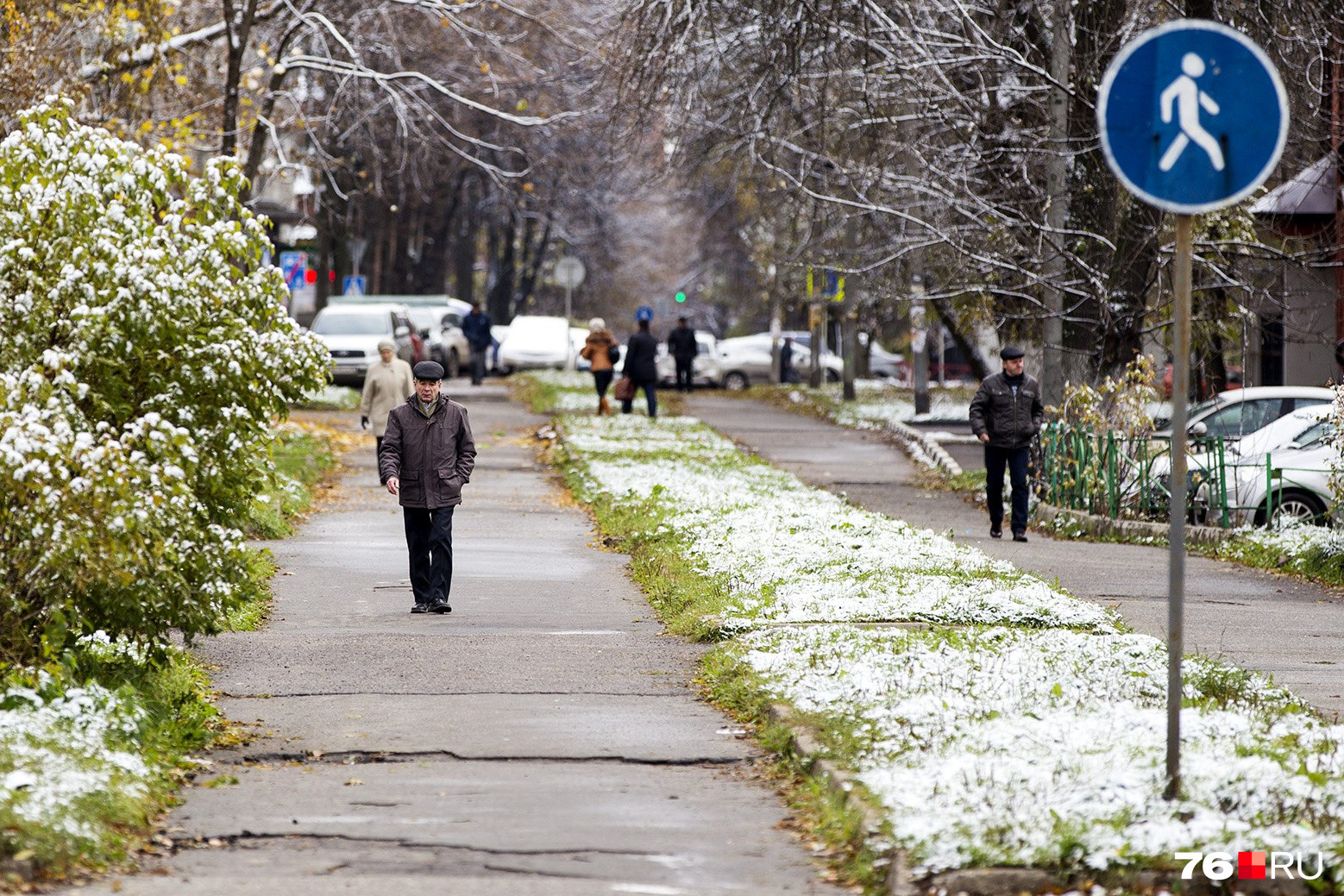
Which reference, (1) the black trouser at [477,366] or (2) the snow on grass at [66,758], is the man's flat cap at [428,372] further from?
(1) the black trouser at [477,366]

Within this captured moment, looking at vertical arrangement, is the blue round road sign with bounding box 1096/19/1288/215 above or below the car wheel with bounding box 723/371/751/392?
above

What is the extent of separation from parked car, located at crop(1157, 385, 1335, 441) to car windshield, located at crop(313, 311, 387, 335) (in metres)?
22.0

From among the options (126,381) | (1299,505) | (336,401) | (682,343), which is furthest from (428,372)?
(682,343)

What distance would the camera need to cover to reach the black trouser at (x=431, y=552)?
469 inches

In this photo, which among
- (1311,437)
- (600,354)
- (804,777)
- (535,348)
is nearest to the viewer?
(804,777)

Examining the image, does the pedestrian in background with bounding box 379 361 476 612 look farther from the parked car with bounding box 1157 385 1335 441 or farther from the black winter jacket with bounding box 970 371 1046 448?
the parked car with bounding box 1157 385 1335 441

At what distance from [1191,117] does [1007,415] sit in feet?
34.4

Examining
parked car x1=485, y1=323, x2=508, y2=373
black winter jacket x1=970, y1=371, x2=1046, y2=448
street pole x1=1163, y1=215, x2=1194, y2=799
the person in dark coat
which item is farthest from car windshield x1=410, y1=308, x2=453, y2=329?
street pole x1=1163, y1=215, x2=1194, y2=799

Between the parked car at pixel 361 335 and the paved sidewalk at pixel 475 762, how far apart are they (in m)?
24.2

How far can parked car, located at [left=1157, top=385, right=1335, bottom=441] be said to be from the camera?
1892 cm

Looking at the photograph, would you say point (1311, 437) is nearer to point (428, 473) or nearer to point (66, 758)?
point (428, 473)

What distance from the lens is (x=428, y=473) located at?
1198cm

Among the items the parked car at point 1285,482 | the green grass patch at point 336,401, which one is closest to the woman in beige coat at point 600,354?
the green grass patch at point 336,401

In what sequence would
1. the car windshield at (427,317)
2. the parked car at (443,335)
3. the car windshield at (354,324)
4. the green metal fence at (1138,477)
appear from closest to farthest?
the green metal fence at (1138,477)
the car windshield at (354,324)
the parked car at (443,335)
the car windshield at (427,317)
